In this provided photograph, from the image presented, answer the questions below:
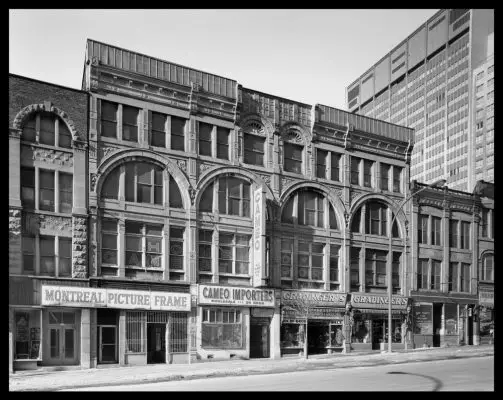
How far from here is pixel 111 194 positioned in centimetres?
3009

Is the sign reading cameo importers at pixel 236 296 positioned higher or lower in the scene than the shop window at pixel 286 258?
lower

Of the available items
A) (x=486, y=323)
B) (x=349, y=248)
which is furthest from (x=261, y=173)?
(x=486, y=323)

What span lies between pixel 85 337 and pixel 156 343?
161 inches

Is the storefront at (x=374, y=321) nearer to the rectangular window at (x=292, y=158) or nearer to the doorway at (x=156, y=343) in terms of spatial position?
the rectangular window at (x=292, y=158)

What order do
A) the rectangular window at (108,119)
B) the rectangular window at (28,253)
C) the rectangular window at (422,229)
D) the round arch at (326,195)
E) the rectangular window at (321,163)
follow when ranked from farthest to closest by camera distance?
the rectangular window at (422,229) → the rectangular window at (321,163) → the round arch at (326,195) → the rectangular window at (108,119) → the rectangular window at (28,253)

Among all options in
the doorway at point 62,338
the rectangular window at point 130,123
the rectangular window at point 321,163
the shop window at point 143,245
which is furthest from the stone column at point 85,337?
the rectangular window at point 321,163

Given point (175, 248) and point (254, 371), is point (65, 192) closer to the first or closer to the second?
point (175, 248)

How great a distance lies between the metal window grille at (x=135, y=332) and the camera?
2944 centimetres

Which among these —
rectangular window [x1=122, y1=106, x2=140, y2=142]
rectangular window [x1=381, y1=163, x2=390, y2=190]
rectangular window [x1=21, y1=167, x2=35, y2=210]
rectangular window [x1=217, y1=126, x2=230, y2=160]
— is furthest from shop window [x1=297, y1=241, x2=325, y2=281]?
rectangular window [x1=21, y1=167, x2=35, y2=210]

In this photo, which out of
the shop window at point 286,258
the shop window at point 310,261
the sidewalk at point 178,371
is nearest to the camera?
the sidewalk at point 178,371

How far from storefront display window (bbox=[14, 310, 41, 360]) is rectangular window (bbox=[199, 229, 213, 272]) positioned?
30.9 feet

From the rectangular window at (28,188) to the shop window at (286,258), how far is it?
1547cm

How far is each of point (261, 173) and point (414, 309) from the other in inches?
661

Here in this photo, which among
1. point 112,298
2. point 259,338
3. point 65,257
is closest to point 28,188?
point 65,257
